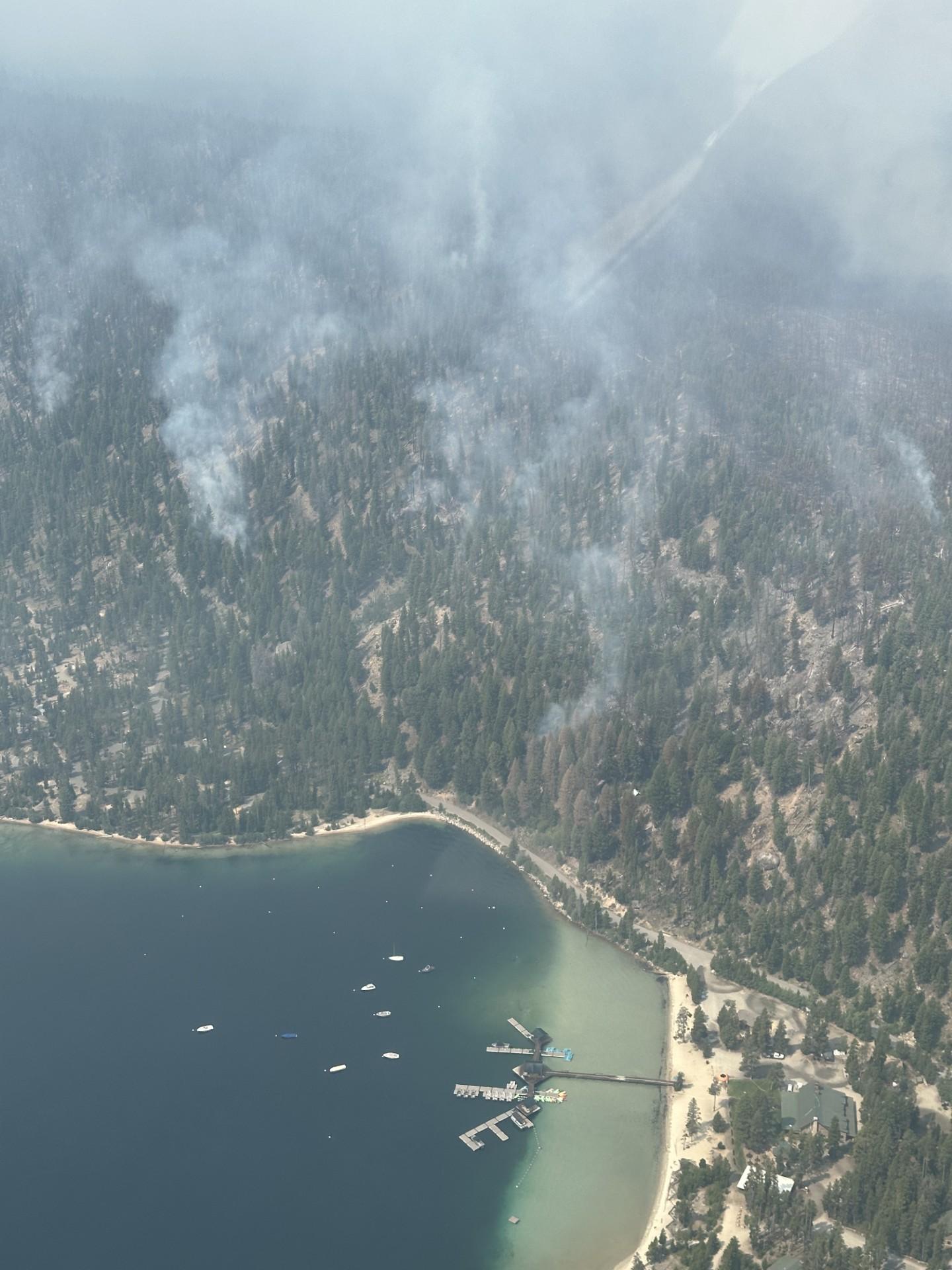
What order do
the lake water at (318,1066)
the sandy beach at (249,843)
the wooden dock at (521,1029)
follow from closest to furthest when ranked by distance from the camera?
the lake water at (318,1066) → the wooden dock at (521,1029) → the sandy beach at (249,843)

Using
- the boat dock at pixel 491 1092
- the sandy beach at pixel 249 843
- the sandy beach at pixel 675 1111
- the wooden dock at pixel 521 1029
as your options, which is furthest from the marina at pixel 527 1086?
the sandy beach at pixel 249 843

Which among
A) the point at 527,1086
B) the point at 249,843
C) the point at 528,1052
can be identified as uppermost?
the point at 249,843

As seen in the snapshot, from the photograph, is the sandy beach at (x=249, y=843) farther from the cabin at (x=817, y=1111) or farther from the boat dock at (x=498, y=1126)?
the cabin at (x=817, y=1111)

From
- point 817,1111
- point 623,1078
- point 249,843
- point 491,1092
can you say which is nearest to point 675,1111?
point 623,1078

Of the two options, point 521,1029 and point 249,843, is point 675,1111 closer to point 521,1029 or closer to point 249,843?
point 521,1029

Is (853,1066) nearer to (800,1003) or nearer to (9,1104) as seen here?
(800,1003)

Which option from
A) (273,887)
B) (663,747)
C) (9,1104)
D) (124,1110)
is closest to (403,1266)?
(124,1110)

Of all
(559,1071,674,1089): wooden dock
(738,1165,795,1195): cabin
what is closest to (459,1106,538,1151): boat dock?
(559,1071,674,1089): wooden dock
